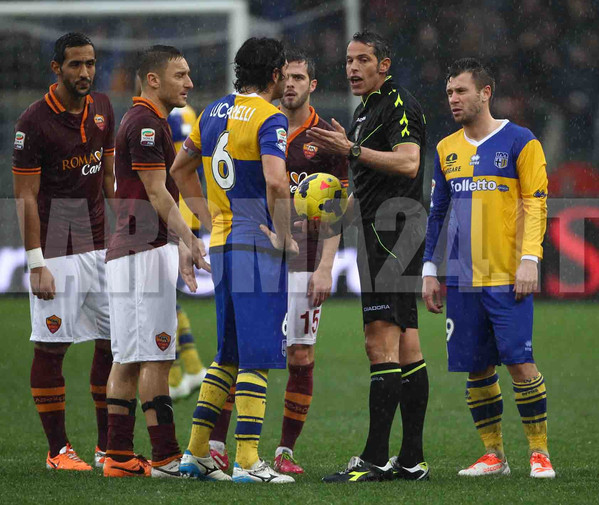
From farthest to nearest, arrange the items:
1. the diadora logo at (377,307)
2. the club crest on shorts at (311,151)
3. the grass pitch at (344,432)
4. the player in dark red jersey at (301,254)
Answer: the club crest on shorts at (311,151)
the player in dark red jersey at (301,254)
the diadora logo at (377,307)
the grass pitch at (344,432)

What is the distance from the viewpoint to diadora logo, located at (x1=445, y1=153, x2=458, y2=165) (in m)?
5.52

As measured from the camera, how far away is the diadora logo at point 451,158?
5516mm

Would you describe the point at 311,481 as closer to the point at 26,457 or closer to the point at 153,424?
the point at 153,424

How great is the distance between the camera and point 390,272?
5.19 meters

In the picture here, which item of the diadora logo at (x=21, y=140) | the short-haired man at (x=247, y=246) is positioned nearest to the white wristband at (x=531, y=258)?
the short-haired man at (x=247, y=246)

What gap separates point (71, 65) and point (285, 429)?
7.88ft

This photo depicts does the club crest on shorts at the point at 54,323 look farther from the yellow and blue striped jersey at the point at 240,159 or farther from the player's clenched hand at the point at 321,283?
the player's clenched hand at the point at 321,283

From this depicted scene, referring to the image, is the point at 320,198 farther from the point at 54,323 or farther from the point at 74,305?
the point at 54,323

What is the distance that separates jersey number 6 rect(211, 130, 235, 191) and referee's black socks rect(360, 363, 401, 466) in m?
1.18

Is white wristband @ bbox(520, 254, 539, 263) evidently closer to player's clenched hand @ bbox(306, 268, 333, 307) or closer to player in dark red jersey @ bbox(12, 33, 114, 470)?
player's clenched hand @ bbox(306, 268, 333, 307)

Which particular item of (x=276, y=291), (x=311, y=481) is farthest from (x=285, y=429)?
(x=276, y=291)

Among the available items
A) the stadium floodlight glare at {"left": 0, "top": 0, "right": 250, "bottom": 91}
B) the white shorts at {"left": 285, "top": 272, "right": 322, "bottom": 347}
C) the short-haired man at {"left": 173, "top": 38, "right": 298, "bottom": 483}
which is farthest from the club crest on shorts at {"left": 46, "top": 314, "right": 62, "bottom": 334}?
the stadium floodlight glare at {"left": 0, "top": 0, "right": 250, "bottom": 91}

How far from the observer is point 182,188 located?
213 inches

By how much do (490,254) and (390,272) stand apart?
0.58m
